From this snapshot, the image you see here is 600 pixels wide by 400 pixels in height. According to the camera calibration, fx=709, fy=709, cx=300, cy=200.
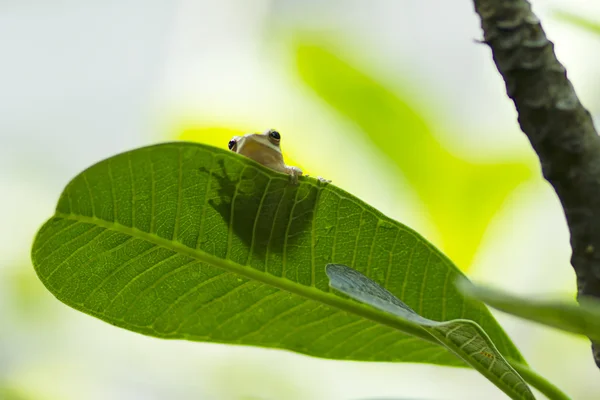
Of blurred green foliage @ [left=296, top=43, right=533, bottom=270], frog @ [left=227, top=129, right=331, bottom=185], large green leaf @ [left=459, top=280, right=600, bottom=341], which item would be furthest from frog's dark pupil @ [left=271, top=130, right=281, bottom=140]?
large green leaf @ [left=459, top=280, right=600, bottom=341]

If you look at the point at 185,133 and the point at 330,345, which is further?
the point at 185,133

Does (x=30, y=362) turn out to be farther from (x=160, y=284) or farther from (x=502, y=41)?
(x=502, y=41)

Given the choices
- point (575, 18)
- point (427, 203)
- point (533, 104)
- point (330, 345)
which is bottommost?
point (330, 345)

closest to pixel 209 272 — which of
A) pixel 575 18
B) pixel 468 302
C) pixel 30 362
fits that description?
pixel 468 302

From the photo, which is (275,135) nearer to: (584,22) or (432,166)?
(584,22)

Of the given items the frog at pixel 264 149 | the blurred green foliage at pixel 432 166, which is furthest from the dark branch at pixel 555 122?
the blurred green foliage at pixel 432 166

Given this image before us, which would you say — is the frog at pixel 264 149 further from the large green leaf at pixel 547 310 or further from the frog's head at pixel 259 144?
the large green leaf at pixel 547 310

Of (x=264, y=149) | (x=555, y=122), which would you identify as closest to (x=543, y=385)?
(x=555, y=122)

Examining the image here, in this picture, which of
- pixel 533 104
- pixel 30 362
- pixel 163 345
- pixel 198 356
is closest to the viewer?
pixel 533 104
